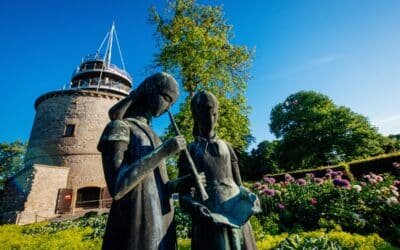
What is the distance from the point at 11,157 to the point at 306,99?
4528 centimetres

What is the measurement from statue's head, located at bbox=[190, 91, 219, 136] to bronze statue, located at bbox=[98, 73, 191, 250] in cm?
25

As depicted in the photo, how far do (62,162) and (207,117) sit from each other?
23.2 m

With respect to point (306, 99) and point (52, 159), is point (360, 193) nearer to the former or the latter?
point (52, 159)

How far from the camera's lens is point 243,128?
51.9 ft

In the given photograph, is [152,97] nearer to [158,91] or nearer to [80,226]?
[158,91]

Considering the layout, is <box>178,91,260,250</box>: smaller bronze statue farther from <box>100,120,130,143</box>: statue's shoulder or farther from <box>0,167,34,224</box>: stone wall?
<box>0,167,34,224</box>: stone wall

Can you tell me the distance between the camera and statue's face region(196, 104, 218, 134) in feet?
6.13

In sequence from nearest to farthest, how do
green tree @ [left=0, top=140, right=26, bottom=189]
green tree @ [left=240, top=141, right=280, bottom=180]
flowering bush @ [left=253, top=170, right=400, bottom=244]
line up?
flowering bush @ [left=253, top=170, right=400, bottom=244] → green tree @ [left=240, top=141, right=280, bottom=180] → green tree @ [left=0, top=140, right=26, bottom=189]

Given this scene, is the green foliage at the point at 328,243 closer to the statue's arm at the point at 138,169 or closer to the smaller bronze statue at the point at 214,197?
the smaller bronze statue at the point at 214,197

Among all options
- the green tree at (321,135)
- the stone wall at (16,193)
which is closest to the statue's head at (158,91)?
the stone wall at (16,193)

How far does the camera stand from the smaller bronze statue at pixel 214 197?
1505 millimetres

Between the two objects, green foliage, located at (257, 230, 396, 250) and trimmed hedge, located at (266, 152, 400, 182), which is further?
trimmed hedge, located at (266, 152, 400, 182)

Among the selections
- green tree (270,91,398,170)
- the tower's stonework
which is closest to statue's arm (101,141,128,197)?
the tower's stonework

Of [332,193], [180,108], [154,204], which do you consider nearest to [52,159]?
[180,108]
